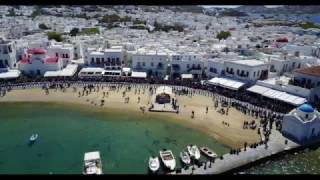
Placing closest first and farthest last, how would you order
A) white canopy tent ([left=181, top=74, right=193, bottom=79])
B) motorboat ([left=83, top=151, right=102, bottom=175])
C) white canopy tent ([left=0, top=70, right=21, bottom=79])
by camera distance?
motorboat ([left=83, top=151, right=102, bottom=175]), white canopy tent ([left=0, top=70, right=21, bottom=79]), white canopy tent ([left=181, top=74, right=193, bottom=79])

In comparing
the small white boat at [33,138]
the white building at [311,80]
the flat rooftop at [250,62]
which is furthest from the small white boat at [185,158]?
the flat rooftop at [250,62]

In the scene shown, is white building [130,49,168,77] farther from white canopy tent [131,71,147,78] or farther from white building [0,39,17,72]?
white building [0,39,17,72]

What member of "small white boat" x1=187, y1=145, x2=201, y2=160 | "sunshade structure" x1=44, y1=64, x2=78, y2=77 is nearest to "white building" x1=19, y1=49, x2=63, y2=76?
"sunshade structure" x1=44, y1=64, x2=78, y2=77

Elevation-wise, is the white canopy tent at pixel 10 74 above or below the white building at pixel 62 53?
below

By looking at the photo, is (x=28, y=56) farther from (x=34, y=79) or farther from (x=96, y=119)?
(x=96, y=119)

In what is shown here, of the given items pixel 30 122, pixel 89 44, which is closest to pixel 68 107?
pixel 30 122

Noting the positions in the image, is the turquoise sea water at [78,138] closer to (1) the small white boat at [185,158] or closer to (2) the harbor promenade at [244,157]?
(1) the small white boat at [185,158]
